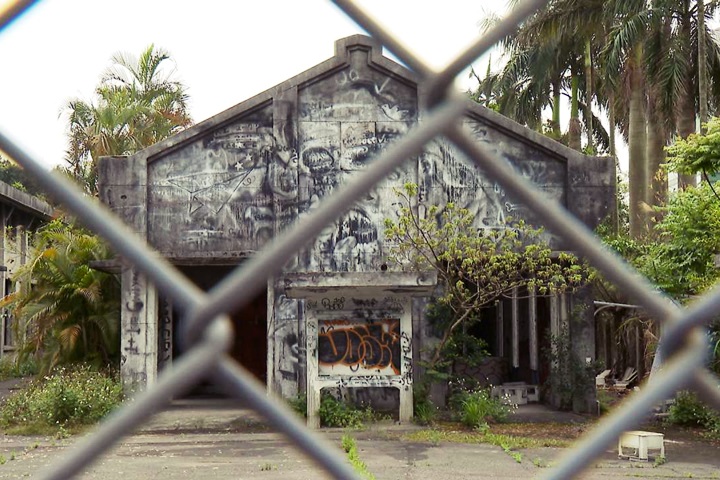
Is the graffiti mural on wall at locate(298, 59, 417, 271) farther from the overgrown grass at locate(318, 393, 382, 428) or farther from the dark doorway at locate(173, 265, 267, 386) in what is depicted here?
the dark doorway at locate(173, 265, 267, 386)

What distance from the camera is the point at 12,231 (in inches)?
1030

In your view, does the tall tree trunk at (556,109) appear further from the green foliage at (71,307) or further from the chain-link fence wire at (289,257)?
the chain-link fence wire at (289,257)

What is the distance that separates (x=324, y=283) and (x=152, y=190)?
3870 millimetres

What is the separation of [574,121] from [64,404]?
19192mm

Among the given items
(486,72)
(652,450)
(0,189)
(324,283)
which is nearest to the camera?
(652,450)

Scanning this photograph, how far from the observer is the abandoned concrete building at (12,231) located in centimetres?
2481

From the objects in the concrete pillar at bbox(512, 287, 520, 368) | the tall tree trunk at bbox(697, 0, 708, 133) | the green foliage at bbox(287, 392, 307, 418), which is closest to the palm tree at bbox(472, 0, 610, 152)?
the tall tree trunk at bbox(697, 0, 708, 133)

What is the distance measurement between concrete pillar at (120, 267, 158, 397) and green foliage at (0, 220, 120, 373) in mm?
1524

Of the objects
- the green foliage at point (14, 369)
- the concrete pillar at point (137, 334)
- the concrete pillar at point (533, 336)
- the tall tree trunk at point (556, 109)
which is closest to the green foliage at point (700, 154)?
the concrete pillar at point (533, 336)

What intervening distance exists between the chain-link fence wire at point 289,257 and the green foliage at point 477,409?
38.4 feet

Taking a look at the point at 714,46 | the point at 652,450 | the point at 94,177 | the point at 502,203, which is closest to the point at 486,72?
the point at 714,46

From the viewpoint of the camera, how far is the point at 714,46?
2127 centimetres

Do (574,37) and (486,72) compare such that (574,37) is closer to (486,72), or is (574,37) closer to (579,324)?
(486,72)

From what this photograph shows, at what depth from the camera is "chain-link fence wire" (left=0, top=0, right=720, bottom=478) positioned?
0.94 meters
